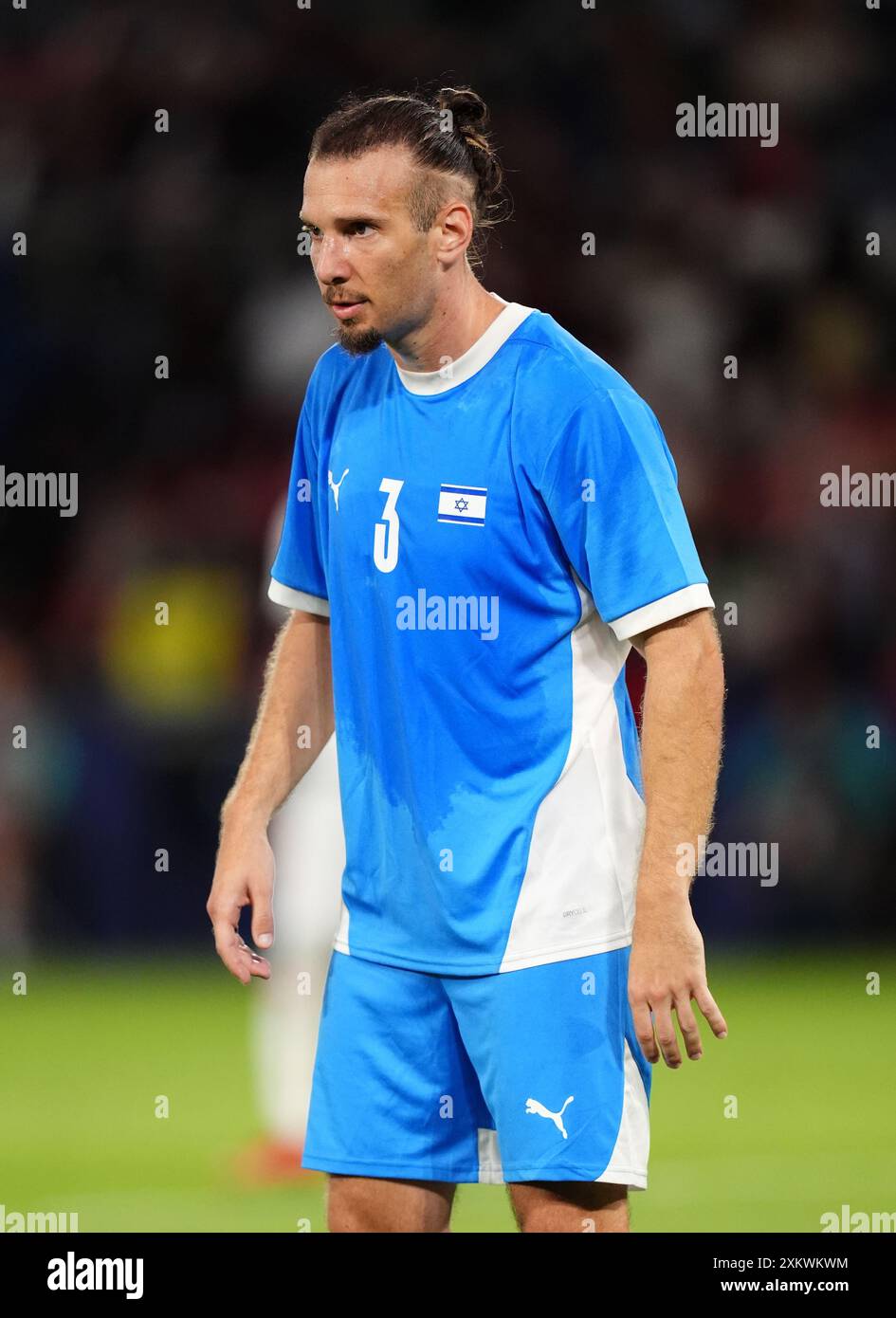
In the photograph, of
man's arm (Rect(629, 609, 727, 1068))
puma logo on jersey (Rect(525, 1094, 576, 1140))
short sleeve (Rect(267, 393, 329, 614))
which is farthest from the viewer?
short sleeve (Rect(267, 393, 329, 614))

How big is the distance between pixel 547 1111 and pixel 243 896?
596mm

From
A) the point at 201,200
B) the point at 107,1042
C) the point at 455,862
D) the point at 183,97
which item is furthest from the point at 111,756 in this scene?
the point at 455,862

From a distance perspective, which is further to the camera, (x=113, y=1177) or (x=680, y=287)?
(x=680, y=287)

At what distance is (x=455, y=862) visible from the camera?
9.13 ft

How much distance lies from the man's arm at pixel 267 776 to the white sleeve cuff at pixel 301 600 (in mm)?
24

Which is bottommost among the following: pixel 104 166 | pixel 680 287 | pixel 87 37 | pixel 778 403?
pixel 778 403

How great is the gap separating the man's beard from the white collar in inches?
3.3

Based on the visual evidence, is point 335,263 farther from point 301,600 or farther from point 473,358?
point 301,600

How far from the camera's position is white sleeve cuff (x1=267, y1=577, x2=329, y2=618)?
10.3ft

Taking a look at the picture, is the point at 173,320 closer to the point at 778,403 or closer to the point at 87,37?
the point at 87,37

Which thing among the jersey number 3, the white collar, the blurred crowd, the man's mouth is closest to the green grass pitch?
the blurred crowd

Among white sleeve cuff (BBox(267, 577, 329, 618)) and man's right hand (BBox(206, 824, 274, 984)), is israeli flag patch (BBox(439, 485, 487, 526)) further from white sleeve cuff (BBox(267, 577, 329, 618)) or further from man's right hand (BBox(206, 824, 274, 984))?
man's right hand (BBox(206, 824, 274, 984))

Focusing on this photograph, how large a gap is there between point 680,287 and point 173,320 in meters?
2.20

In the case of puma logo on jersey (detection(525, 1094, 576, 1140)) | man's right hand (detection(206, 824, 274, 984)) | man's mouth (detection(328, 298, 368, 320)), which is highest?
man's mouth (detection(328, 298, 368, 320))
